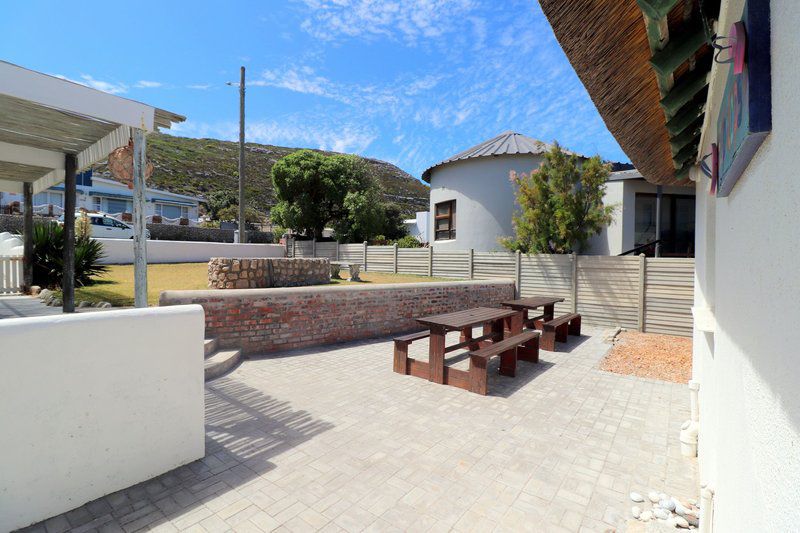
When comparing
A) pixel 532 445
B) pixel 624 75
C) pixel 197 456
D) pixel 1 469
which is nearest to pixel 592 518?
pixel 532 445

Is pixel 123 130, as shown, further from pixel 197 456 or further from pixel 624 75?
pixel 624 75

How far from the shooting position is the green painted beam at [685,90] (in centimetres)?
246

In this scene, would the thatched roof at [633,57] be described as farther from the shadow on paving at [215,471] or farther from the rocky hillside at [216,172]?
the rocky hillside at [216,172]

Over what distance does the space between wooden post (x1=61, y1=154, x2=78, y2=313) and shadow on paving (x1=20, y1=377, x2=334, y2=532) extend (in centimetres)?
359

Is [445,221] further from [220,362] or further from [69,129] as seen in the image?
[69,129]

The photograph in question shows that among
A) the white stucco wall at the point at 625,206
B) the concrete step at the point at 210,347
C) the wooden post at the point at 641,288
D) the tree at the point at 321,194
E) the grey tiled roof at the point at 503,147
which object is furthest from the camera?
the tree at the point at 321,194

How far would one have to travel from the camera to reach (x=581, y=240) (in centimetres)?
1216

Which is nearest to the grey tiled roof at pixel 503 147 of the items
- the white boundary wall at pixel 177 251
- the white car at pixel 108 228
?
the white boundary wall at pixel 177 251

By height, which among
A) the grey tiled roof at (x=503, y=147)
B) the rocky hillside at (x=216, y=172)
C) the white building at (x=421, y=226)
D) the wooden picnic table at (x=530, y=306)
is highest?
the rocky hillside at (x=216, y=172)

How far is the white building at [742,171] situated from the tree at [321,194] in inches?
771

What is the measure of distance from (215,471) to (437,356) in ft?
10.8

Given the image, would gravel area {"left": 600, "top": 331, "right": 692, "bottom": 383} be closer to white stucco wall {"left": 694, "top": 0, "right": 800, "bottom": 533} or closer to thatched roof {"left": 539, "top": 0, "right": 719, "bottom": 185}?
thatched roof {"left": 539, "top": 0, "right": 719, "bottom": 185}

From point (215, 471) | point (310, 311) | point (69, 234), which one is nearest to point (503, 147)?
point (310, 311)

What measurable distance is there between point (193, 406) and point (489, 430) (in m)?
3.00
